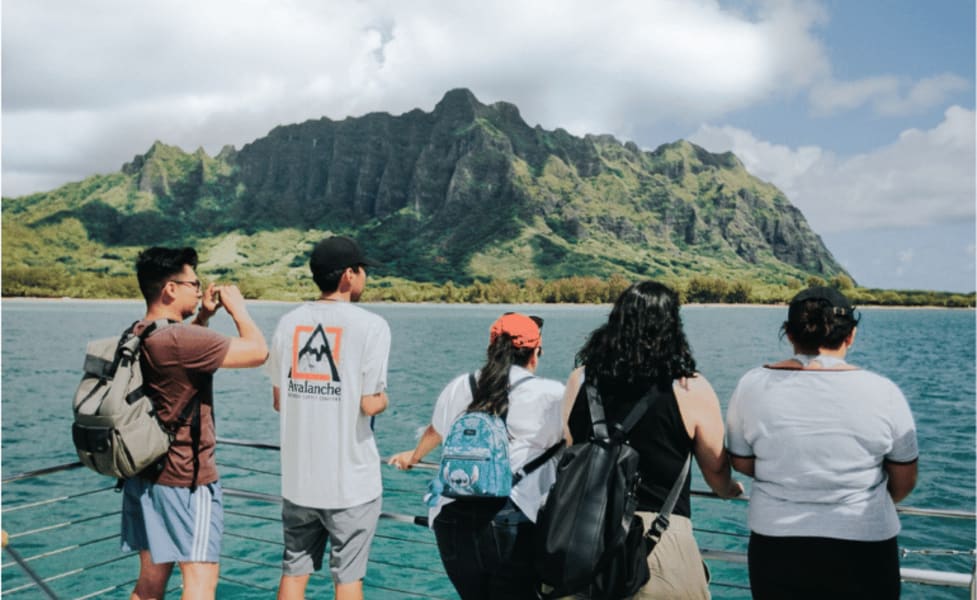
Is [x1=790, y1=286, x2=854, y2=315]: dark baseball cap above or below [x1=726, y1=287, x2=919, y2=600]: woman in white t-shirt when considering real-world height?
above

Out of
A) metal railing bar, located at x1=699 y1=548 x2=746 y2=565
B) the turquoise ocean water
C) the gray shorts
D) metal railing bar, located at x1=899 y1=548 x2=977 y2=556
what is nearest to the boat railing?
the turquoise ocean water

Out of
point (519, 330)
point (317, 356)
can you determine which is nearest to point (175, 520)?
point (317, 356)

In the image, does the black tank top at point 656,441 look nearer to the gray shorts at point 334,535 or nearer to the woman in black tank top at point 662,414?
the woman in black tank top at point 662,414

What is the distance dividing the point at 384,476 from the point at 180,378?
12584 mm

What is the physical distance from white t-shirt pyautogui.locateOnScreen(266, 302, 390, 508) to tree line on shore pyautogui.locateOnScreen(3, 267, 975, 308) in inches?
5086

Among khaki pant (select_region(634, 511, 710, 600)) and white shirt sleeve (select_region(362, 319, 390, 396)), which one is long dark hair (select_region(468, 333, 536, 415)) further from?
khaki pant (select_region(634, 511, 710, 600))

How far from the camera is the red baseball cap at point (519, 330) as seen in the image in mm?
2715

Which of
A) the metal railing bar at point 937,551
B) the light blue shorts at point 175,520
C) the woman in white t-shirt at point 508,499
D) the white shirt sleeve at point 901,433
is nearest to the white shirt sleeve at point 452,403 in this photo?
the woman in white t-shirt at point 508,499

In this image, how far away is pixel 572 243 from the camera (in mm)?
191125

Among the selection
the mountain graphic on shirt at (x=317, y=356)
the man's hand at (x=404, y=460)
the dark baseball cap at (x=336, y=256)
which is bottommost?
the man's hand at (x=404, y=460)

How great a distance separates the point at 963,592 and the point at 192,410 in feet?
35.7

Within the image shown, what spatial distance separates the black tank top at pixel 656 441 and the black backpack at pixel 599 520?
3 cm

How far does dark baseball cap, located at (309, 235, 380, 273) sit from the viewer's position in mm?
3064

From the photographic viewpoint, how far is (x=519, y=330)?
2.73m
